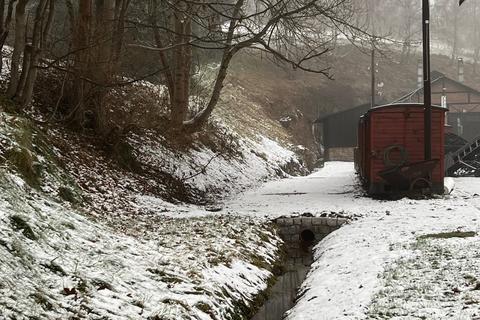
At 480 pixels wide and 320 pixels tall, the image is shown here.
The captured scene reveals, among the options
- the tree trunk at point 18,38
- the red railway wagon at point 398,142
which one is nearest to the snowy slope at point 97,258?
the tree trunk at point 18,38

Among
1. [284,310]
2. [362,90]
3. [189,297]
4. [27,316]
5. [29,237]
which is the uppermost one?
[362,90]

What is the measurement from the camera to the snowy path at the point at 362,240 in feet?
20.9

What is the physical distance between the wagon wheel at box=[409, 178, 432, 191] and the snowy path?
0.87 metres

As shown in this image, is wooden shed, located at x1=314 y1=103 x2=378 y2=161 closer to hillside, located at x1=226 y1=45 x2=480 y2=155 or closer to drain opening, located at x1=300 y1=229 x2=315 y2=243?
hillside, located at x1=226 y1=45 x2=480 y2=155

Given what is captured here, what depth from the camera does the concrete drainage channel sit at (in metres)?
7.90

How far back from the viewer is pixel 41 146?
992cm

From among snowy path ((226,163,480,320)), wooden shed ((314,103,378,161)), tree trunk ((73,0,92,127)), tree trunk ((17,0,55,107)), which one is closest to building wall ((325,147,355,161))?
wooden shed ((314,103,378,161))

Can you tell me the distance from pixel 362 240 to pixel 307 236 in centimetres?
313

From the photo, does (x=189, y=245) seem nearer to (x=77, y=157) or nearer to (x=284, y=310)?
(x=284, y=310)

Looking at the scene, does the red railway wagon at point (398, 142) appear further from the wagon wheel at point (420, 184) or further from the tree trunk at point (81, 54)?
the tree trunk at point (81, 54)

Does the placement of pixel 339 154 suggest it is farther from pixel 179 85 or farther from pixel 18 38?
pixel 18 38

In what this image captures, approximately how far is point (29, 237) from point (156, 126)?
11.9 metres

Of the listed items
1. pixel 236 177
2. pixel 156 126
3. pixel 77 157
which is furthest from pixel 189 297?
pixel 236 177

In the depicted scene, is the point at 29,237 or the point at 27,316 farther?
the point at 29,237
